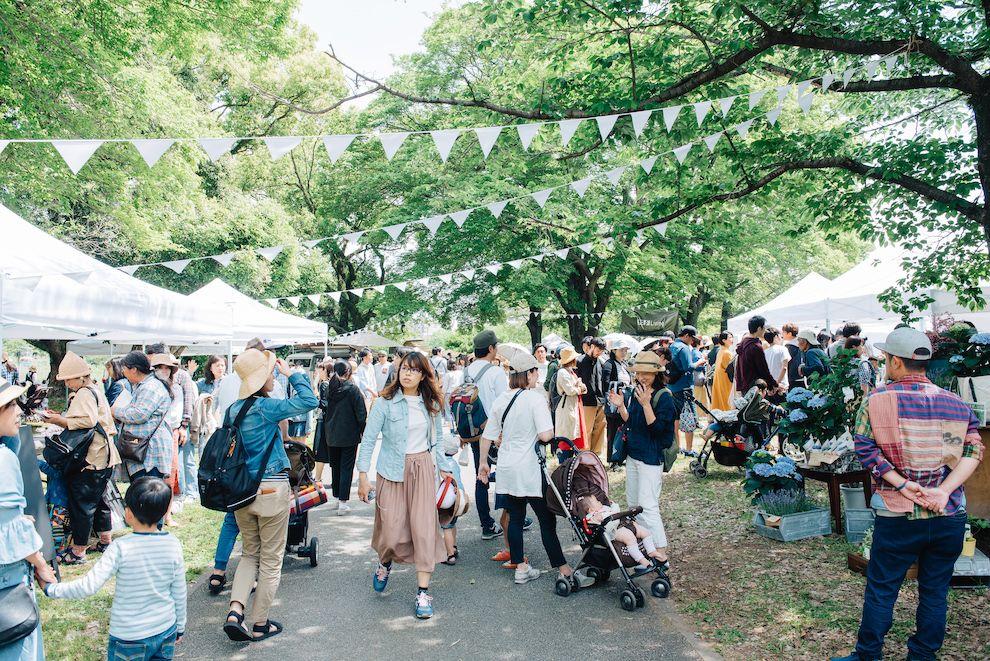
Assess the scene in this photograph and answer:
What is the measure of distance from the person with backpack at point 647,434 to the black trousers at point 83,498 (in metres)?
4.58

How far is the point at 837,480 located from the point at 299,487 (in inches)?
190

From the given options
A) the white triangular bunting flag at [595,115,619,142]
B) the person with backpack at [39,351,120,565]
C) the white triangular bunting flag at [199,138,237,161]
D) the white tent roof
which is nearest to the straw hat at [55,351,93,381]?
the person with backpack at [39,351,120,565]

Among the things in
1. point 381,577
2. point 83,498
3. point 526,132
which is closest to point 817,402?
point 526,132

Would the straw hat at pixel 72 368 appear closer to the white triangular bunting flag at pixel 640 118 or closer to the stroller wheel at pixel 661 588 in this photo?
the stroller wheel at pixel 661 588

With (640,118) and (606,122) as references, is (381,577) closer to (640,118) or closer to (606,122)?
(606,122)

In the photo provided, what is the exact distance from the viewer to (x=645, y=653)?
13.5 ft

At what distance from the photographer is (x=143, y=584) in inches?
121

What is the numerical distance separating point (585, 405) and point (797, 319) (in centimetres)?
538

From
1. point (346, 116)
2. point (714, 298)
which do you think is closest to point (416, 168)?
point (346, 116)

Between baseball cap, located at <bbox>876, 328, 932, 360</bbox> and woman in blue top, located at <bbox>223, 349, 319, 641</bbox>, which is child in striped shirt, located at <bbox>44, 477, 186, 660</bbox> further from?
baseball cap, located at <bbox>876, 328, 932, 360</bbox>

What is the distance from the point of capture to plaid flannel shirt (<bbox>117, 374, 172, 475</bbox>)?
20.4 ft

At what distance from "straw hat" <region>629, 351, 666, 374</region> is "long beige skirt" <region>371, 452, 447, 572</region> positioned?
72.4 inches

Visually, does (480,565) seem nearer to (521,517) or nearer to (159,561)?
(521,517)

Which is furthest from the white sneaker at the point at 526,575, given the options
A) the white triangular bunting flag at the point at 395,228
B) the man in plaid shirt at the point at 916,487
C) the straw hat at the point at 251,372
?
the white triangular bunting flag at the point at 395,228
